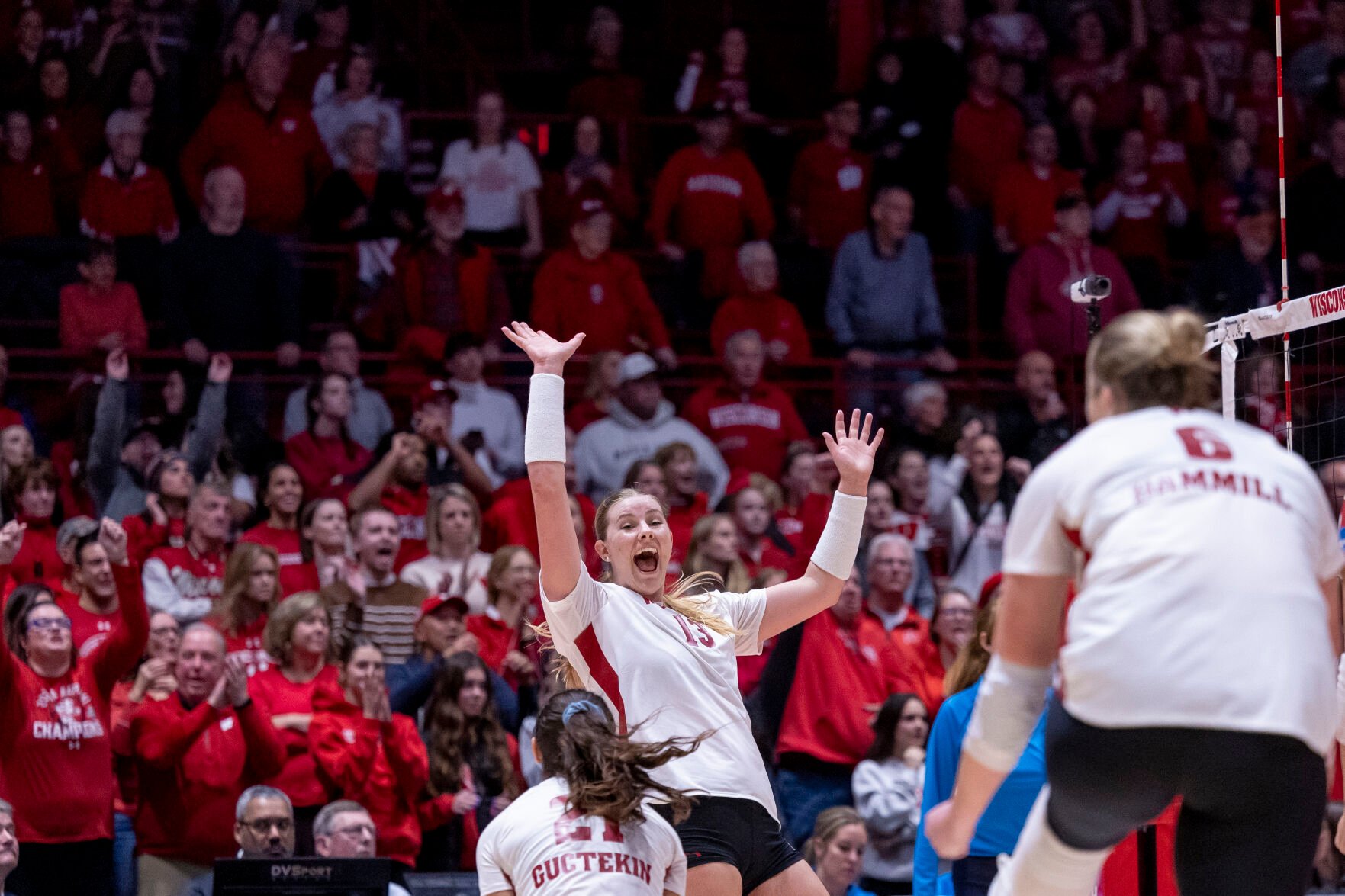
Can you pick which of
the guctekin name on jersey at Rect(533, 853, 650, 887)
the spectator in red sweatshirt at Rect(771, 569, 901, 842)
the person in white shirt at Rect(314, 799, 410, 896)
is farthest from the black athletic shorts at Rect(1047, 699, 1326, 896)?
the spectator in red sweatshirt at Rect(771, 569, 901, 842)

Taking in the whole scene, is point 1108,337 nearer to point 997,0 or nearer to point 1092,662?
point 1092,662

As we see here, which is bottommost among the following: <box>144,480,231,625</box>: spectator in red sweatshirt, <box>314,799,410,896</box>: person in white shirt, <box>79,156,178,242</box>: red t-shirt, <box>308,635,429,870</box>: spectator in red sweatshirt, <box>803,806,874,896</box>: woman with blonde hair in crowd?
<box>803,806,874,896</box>: woman with blonde hair in crowd

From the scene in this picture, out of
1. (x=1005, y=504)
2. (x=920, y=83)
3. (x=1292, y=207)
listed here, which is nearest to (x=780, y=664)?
→ (x=1005, y=504)

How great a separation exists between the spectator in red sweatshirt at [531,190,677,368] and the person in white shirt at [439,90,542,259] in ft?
2.12

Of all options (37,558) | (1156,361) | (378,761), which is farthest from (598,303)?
(1156,361)

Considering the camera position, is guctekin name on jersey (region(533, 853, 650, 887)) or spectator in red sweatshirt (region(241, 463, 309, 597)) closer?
guctekin name on jersey (region(533, 853, 650, 887))

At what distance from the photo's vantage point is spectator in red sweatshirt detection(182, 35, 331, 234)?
1289 centimetres

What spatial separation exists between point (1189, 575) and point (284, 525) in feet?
25.0

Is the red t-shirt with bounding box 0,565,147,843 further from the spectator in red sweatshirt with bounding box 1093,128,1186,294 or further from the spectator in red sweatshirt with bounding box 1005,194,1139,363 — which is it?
the spectator in red sweatshirt with bounding box 1093,128,1186,294

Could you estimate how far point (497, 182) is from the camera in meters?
13.4

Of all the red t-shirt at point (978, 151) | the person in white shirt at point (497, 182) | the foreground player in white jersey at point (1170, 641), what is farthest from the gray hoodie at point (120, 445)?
the foreground player in white jersey at point (1170, 641)

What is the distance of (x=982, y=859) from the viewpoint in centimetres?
602

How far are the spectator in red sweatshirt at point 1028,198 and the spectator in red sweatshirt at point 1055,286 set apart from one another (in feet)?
1.19

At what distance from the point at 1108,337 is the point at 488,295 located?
910 centimetres
